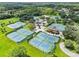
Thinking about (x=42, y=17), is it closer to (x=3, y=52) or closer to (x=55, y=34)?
(x=55, y=34)

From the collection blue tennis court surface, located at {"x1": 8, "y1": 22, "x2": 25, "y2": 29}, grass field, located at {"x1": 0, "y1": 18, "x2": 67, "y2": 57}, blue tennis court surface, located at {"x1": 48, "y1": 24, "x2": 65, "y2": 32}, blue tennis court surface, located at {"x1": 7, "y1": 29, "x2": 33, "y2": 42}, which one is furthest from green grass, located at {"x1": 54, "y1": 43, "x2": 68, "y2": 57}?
blue tennis court surface, located at {"x1": 8, "y1": 22, "x2": 25, "y2": 29}

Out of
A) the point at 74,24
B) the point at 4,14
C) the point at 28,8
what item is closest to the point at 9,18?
the point at 4,14

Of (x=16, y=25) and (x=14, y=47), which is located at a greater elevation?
(x=16, y=25)

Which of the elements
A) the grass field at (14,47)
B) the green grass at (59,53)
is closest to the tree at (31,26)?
the grass field at (14,47)

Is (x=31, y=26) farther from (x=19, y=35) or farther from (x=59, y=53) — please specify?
(x=59, y=53)

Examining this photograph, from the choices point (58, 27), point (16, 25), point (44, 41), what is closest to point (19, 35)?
point (16, 25)

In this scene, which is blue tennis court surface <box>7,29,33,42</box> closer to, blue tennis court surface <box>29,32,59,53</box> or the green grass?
blue tennis court surface <box>29,32,59,53</box>
